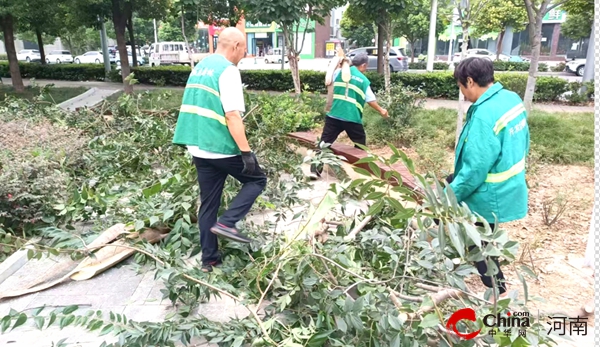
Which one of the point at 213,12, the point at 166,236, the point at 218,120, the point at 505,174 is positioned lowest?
the point at 166,236

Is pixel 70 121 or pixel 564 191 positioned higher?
pixel 70 121

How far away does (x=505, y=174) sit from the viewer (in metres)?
2.48

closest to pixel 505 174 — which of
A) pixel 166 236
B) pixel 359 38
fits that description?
pixel 166 236

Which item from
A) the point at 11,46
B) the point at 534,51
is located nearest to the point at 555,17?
the point at 534,51

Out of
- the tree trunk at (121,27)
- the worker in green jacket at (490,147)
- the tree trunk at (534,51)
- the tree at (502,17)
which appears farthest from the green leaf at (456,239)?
the tree at (502,17)

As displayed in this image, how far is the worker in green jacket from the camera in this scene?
2414 mm

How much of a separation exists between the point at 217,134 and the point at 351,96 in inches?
90.6

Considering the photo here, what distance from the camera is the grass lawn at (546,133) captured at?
18.5 feet

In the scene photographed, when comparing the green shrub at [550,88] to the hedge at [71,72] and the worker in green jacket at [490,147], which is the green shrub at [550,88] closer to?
the worker in green jacket at [490,147]

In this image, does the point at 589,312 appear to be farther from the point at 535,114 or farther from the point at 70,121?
the point at 70,121

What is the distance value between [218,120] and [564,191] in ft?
12.9

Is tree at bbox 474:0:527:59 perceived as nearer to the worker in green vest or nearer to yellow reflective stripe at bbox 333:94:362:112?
the worker in green vest

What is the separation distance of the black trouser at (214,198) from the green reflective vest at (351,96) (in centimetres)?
203

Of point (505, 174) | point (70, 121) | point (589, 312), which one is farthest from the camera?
point (70, 121)
